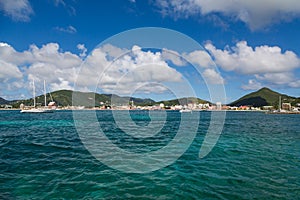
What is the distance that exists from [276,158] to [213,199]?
1002cm

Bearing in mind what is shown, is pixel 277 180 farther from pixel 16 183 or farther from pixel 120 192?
pixel 16 183

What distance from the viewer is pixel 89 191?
31.4ft

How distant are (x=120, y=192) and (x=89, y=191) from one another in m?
1.29

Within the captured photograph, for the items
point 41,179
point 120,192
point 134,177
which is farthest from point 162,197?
point 41,179

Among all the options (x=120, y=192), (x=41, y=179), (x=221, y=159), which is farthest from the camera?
(x=221, y=159)

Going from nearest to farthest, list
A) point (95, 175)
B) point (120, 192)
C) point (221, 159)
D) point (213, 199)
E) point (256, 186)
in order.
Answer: point (213, 199), point (120, 192), point (256, 186), point (95, 175), point (221, 159)

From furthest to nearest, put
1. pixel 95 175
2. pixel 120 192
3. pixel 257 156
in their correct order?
pixel 257 156 < pixel 95 175 < pixel 120 192

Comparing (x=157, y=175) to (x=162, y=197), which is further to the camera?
(x=157, y=175)

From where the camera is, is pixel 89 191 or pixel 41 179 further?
pixel 41 179

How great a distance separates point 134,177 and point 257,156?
1040 centimetres

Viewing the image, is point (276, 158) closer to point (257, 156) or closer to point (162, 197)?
point (257, 156)

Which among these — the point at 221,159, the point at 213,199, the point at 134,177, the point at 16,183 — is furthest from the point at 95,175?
the point at 221,159

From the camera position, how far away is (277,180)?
443 inches

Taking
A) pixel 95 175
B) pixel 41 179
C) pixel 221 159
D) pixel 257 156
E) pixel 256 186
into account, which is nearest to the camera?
pixel 256 186
